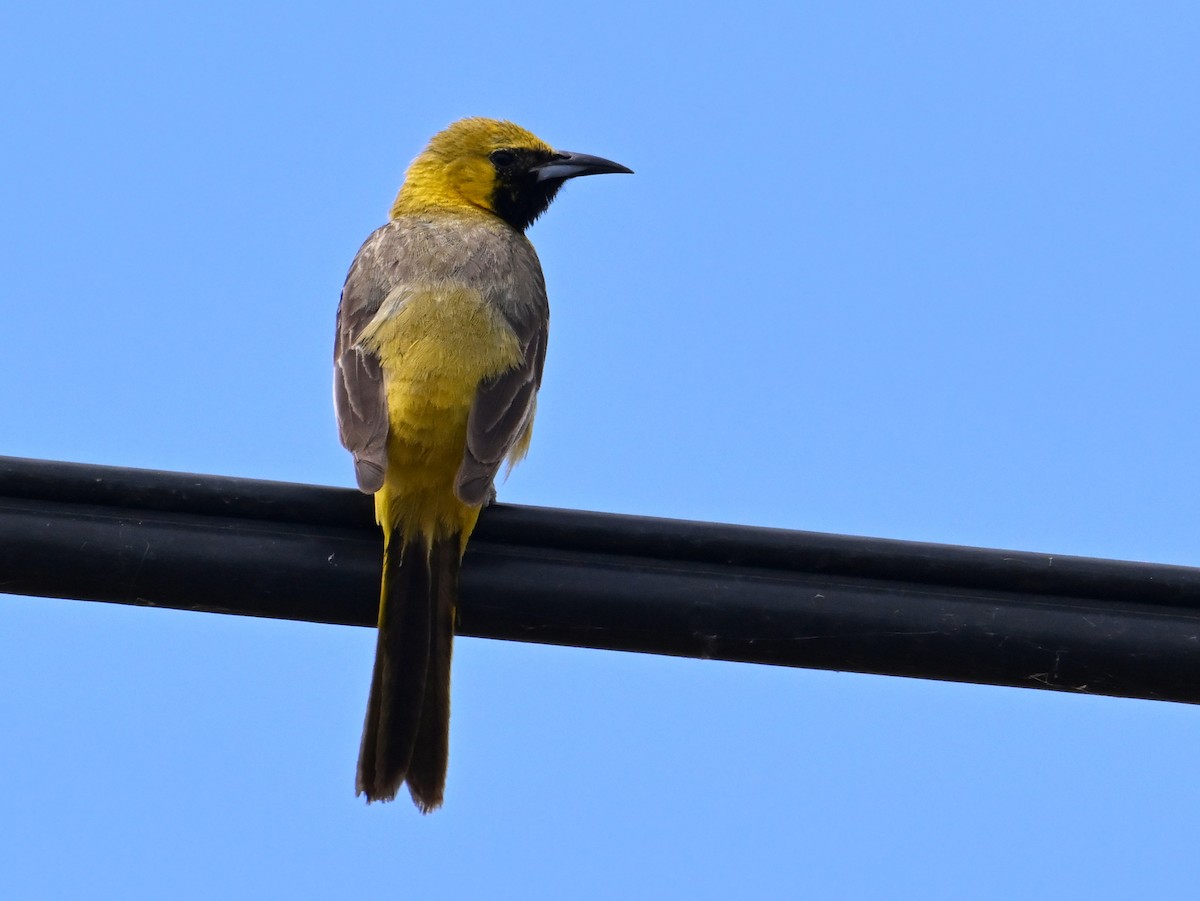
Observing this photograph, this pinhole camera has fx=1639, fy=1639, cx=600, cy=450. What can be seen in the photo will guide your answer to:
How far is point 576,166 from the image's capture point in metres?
9.23

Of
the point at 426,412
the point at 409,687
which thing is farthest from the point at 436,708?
the point at 426,412

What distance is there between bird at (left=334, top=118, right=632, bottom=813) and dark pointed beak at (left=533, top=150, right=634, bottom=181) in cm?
64

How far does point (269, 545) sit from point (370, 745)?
107cm

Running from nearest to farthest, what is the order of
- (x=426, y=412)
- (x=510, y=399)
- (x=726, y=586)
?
(x=726, y=586) → (x=426, y=412) → (x=510, y=399)

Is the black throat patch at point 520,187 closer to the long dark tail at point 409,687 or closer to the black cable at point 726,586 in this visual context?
the long dark tail at point 409,687

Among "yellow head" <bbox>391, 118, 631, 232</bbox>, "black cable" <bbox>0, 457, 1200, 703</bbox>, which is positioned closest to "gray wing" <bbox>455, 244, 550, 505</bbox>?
"black cable" <bbox>0, 457, 1200, 703</bbox>

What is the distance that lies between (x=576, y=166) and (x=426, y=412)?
375cm

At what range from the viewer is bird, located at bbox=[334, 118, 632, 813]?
5.07 meters

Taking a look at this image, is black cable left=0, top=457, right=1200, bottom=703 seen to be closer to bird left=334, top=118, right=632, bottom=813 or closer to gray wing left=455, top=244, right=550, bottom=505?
bird left=334, top=118, right=632, bottom=813

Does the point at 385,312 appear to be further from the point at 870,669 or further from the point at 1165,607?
the point at 1165,607

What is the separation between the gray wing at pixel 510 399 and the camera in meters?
5.50

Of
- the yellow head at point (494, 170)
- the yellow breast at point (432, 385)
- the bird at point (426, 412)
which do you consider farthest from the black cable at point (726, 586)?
the yellow head at point (494, 170)

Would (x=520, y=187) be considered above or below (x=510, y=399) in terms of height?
above

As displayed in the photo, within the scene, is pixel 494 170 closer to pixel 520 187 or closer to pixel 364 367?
pixel 520 187
